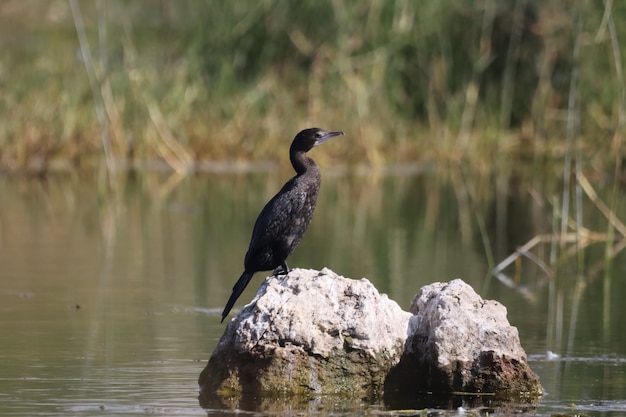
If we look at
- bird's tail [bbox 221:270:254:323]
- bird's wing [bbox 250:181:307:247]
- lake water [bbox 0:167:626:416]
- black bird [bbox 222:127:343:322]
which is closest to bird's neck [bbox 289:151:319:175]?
black bird [bbox 222:127:343:322]

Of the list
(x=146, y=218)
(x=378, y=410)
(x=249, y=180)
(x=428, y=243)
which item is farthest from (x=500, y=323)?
(x=249, y=180)

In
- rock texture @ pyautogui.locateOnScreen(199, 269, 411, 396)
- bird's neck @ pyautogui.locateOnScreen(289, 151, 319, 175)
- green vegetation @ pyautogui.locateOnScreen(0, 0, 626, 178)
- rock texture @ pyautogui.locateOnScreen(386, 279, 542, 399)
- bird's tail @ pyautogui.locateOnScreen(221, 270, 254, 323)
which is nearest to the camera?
rock texture @ pyautogui.locateOnScreen(199, 269, 411, 396)

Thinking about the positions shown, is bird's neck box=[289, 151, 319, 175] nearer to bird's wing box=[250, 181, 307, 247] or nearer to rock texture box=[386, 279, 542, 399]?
bird's wing box=[250, 181, 307, 247]

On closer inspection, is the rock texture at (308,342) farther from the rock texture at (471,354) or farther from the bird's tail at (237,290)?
the bird's tail at (237,290)

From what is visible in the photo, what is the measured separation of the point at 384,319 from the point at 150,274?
428 cm

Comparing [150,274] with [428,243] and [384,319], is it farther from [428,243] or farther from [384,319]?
[384,319]

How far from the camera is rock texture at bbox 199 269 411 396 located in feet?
19.9

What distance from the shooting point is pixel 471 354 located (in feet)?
20.4

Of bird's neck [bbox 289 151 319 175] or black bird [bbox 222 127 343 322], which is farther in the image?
bird's neck [bbox 289 151 319 175]

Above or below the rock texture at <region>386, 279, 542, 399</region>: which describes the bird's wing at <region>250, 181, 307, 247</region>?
above

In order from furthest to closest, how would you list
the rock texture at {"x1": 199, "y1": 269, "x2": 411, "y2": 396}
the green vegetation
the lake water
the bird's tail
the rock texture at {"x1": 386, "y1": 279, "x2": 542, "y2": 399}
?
1. the green vegetation
2. the bird's tail
3. the lake water
4. the rock texture at {"x1": 386, "y1": 279, "x2": 542, "y2": 399}
5. the rock texture at {"x1": 199, "y1": 269, "x2": 411, "y2": 396}

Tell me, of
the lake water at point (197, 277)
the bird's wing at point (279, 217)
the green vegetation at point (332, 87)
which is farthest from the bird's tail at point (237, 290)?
the green vegetation at point (332, 87)

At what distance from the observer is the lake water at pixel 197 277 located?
6.32 m

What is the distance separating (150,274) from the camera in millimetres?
10266
